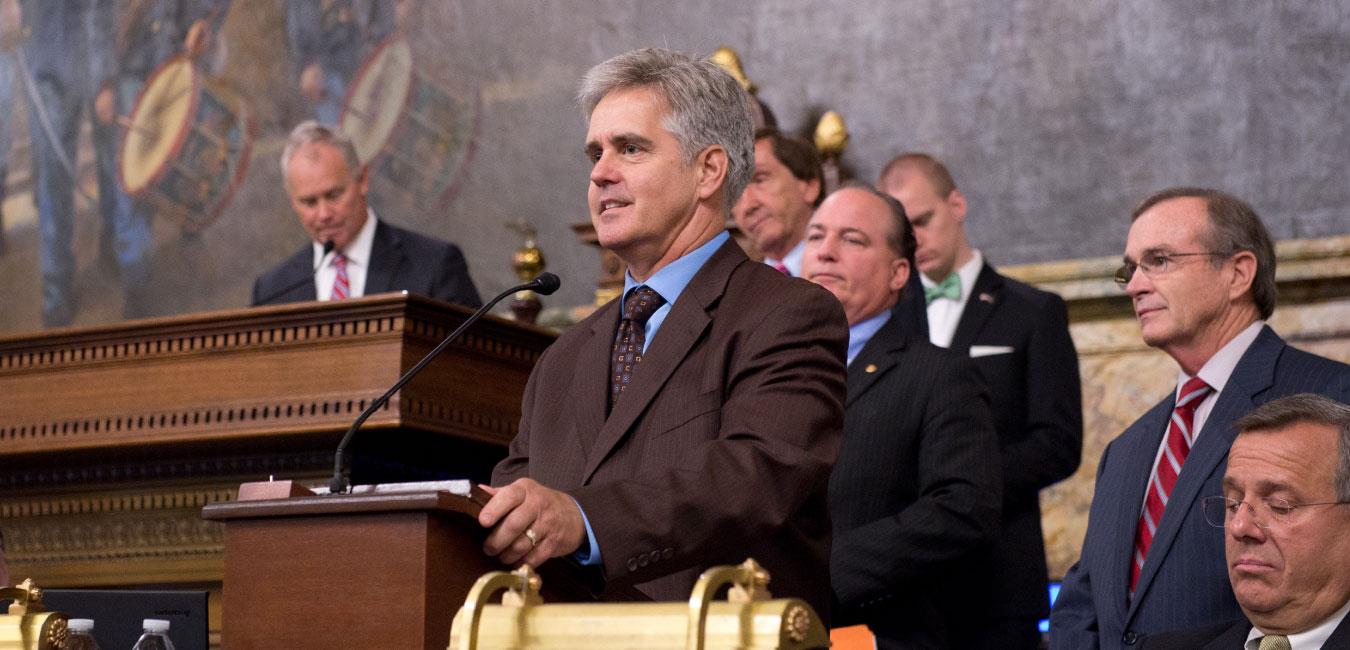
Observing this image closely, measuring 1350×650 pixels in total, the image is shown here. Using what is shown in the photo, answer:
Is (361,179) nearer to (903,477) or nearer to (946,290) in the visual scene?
(946,290)

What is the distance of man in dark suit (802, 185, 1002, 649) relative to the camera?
417cm

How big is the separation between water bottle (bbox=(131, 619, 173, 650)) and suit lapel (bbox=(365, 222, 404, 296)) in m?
2.79

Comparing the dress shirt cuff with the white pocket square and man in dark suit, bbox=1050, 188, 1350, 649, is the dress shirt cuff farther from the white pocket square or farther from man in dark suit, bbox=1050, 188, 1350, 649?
the white pocket square

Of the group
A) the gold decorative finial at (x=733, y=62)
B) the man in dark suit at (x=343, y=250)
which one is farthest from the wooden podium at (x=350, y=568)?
the gold decorative finial at (x=733, y=62)

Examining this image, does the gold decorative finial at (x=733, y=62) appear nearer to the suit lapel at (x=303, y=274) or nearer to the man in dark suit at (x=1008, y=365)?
the man in dark suit at (x=1008, y=365)

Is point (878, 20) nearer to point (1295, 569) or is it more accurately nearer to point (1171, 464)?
point (1171, 464)

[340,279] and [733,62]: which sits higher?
[733,62]

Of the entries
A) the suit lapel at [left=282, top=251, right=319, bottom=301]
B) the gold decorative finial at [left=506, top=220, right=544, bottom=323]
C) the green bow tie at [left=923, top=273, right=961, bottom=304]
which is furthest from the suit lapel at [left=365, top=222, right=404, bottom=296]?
the green bow tie at [left=923, top=273, right=961, bottom=304]

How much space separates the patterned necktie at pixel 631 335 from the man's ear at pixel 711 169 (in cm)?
→ 19

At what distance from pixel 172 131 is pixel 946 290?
5.27 metres

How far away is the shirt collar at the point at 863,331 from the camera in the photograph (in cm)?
461

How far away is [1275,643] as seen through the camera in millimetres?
3387

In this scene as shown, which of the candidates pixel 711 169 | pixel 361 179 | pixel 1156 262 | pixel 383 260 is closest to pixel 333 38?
pixel 361 179

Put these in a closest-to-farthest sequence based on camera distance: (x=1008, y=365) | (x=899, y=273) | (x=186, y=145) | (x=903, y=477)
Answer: (x=903, y=477), (x=899, y=273), (x=1008, y=365), (x=186, y=145)
